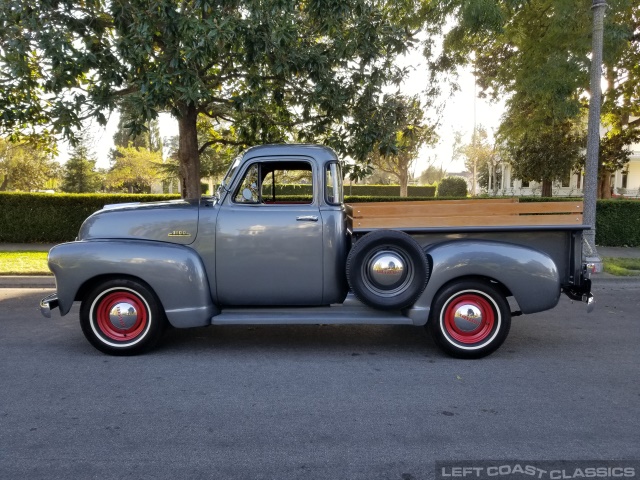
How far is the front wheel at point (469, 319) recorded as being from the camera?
5.27m

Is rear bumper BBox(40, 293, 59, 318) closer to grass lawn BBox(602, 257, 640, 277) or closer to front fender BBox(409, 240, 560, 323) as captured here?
front fender BBox(409, 240, 560, 323)

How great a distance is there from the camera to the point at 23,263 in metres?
10.6

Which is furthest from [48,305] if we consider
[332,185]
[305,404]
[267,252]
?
[332,185]

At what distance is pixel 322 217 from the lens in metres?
5.38

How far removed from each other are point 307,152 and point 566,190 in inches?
1488

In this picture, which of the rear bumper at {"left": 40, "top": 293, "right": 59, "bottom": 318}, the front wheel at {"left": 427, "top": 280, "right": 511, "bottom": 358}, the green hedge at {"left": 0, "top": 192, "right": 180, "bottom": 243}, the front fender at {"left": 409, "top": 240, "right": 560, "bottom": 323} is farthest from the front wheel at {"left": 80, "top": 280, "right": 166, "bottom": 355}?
the green hedge at {"left": 0, "top": 192, "right": 180, "bottom": 243}

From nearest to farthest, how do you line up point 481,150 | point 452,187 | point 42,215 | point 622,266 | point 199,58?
1. point 199,58
2. point 622,266
3. point 42,215
4. point 452,187
5. point 481,150

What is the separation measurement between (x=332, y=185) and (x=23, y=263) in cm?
809

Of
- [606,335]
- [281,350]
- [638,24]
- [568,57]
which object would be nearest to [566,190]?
[638,24]

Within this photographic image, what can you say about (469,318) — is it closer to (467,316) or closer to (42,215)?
(467,316)

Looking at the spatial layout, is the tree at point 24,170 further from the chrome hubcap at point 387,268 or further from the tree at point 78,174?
the chrome hubcap at point 387,268

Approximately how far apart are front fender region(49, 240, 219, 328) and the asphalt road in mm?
563

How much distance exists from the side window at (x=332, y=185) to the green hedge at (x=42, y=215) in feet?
33.7

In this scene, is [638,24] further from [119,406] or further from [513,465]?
[119,406]
